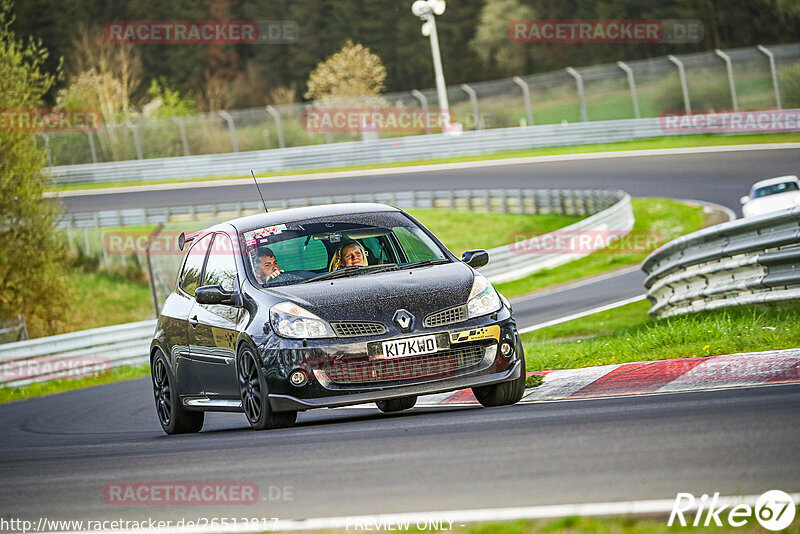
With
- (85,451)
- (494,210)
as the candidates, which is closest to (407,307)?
(85,451)

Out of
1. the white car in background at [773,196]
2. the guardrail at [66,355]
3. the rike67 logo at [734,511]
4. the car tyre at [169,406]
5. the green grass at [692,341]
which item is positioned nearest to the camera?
the rike67 logo at [734,511]

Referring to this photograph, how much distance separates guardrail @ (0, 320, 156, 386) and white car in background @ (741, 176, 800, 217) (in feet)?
40.3

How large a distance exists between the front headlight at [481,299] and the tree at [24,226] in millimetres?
21833

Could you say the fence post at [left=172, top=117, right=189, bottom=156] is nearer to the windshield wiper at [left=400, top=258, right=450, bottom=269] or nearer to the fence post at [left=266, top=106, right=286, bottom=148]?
the fence post at [left=266, top=106, right=286, bottom=148]

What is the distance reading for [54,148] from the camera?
173ft

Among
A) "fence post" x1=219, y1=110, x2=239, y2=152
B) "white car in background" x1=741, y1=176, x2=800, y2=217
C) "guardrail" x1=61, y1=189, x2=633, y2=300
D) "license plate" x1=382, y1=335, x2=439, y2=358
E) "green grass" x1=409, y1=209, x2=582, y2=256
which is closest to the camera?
"license plate" x1=382, y1=335, x2=439, y2=358

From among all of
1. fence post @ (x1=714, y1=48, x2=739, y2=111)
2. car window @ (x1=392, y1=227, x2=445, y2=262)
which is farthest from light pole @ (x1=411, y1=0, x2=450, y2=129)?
car window @ (x1=392, y1=227, x2=445, y2=262)

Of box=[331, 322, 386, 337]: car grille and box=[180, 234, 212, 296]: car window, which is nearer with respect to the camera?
box=[331, 322, 386, 337]: car grille

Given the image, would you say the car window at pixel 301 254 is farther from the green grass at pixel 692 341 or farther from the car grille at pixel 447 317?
the green grass at pixel 692 341

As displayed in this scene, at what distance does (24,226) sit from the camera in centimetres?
2875

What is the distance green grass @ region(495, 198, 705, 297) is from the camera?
85.4 feet

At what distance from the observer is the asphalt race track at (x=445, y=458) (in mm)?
5020

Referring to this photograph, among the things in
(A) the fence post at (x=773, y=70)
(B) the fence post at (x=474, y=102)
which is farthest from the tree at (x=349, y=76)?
(A) the fence post at (x=773, y=70)

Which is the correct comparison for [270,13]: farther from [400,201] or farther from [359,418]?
[359,418]
